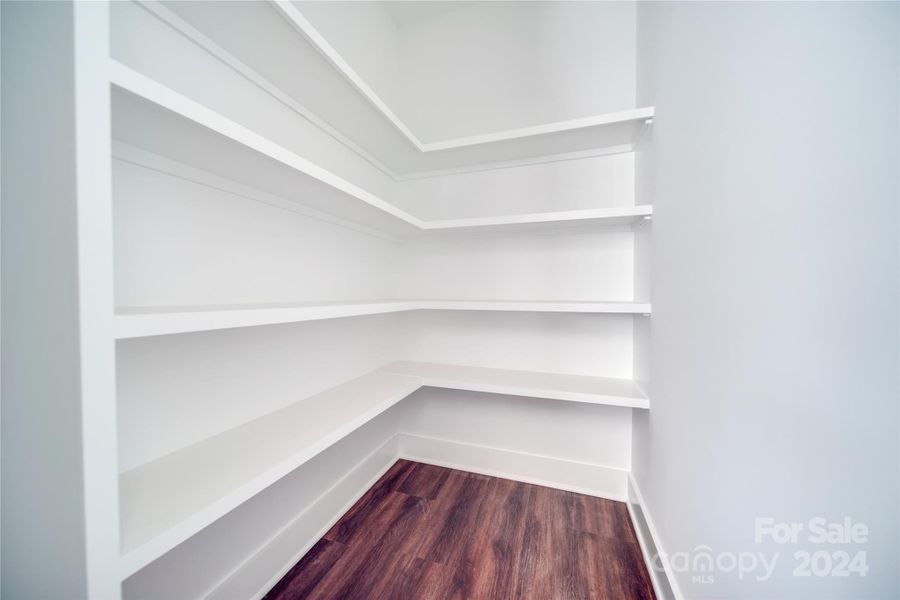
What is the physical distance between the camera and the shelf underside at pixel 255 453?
0.55m

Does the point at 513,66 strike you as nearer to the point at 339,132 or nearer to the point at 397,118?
the point at 397,118

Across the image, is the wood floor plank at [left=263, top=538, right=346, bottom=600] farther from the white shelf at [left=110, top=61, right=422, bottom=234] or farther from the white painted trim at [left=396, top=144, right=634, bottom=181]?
the white painted trim at [left=396, top=144, right=634, bottom=181]

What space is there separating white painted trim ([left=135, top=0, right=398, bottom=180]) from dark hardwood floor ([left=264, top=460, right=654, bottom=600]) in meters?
1.74

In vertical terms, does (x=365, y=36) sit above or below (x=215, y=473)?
above

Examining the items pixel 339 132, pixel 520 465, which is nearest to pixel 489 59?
pixel 339 132

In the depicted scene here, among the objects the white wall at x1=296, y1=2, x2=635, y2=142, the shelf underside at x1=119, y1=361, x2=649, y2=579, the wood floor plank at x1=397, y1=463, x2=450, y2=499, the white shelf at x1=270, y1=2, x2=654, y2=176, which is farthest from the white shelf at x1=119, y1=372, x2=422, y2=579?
the white wall at x1=296, y1=2, x2=635, y2=142

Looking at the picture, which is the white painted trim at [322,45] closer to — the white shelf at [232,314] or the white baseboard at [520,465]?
the white shelf at [232,314]

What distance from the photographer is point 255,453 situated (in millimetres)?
806

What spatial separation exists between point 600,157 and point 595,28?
0.66m

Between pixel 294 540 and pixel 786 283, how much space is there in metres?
1.67

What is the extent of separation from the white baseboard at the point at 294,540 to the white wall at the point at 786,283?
130cm

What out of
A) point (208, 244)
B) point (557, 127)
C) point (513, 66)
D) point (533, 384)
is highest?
point (513, 66)

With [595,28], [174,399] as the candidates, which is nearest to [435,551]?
[174,399]

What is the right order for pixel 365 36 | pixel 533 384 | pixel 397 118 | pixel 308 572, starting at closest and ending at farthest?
pixel 308 572
pixel 397 118
pixel 533 384
pixel 365 36
